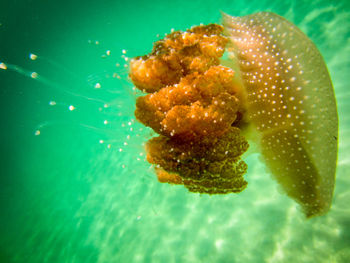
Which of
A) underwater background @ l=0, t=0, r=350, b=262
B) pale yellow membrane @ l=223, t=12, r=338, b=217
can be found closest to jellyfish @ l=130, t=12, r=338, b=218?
pale yellow membrane @ l=223, t=12, r=338, b=217

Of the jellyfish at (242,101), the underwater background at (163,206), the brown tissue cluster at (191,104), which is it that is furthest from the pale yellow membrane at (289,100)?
the underwater background at (163,206)

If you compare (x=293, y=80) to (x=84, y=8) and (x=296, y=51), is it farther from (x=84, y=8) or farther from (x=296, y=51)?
(x=84, y=8)

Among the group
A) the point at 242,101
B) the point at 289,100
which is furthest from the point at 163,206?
the point at 289,100

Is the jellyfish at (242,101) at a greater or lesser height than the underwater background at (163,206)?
greater

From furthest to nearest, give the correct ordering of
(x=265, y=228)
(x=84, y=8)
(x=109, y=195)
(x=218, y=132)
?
(x=84, y=8) → (x=109, y=195) → (x=265, y=228) → (x=218, y=132)

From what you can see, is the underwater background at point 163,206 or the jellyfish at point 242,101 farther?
the underwater background at point 163,206

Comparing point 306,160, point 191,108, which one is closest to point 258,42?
point 191,108

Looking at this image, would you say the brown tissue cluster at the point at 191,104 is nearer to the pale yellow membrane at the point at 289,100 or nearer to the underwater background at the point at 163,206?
the pale yellow membrane at the point at 289,100
